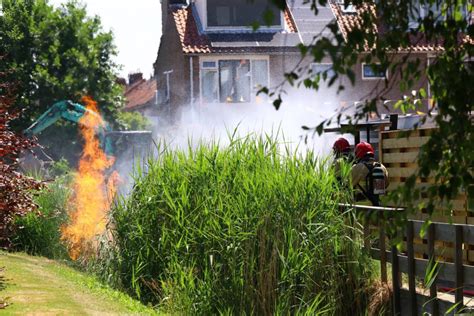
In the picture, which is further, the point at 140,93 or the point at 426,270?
the point at 140,93

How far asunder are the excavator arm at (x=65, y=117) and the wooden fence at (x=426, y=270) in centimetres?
1891

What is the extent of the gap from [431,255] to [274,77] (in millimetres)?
35118

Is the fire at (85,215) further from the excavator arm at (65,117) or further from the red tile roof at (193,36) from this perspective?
the red tile roof at (193,36)

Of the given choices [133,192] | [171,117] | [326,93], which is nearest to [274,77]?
[326,93]

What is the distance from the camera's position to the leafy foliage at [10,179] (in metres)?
12.4

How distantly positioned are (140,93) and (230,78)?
2705 cm

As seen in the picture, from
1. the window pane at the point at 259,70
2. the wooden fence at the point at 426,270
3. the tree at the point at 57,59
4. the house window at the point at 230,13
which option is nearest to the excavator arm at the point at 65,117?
the tree at the point at 57,59

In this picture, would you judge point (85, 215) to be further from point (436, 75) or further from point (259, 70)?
point (259, 70)

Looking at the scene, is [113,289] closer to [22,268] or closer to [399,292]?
[22,268]

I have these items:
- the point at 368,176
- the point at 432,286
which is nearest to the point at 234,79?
the point at 368,176

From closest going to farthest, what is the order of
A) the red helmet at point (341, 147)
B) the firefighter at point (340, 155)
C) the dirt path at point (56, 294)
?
the dirt path at point (56, 294) → the firefighter at point (340, 155) → the red helmet at point (341, 147)

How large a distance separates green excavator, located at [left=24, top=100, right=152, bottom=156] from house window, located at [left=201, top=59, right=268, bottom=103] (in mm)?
10628

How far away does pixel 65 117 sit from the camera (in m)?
31.7

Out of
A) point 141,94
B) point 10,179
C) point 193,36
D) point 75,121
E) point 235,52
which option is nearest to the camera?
point 10,179
